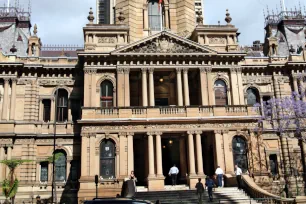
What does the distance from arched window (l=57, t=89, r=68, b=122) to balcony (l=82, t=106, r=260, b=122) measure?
525 cm

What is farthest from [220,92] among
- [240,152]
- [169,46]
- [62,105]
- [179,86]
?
[62,105]

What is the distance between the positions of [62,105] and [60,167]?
613 centimetres

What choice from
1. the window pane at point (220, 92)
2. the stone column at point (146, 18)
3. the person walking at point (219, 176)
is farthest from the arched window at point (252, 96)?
the stone column at point (146, 18)

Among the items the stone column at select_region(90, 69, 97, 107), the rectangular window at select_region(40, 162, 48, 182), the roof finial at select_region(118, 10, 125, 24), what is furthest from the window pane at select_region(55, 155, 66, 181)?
the roof finial at select_region(118, 10, 125, 24)

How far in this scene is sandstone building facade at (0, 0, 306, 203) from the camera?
30469 mm

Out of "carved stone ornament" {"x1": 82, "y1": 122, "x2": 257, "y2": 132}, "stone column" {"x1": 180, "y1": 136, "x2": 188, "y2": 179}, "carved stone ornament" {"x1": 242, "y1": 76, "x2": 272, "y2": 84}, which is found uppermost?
"carved stone ornament" {"x1": 242, "y1": 76, "x2": 272, "y2": 84}

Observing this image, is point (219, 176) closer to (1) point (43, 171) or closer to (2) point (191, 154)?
(2) point (191, 154)

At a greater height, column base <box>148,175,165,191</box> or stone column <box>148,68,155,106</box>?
stone column <box>148,68,155,106</box>

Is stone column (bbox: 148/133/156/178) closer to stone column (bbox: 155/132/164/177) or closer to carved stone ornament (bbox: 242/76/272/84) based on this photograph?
stone column (bbox: 155/132/164/177)

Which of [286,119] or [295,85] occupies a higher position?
[295,85]

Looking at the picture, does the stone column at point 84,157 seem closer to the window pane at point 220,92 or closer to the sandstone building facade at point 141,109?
the sandstone building facade at point 141,109

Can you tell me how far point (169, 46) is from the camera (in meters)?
33.3

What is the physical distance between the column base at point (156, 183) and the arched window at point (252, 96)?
14.0m

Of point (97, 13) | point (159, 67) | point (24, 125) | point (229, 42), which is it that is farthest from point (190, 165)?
point (97, 13)
